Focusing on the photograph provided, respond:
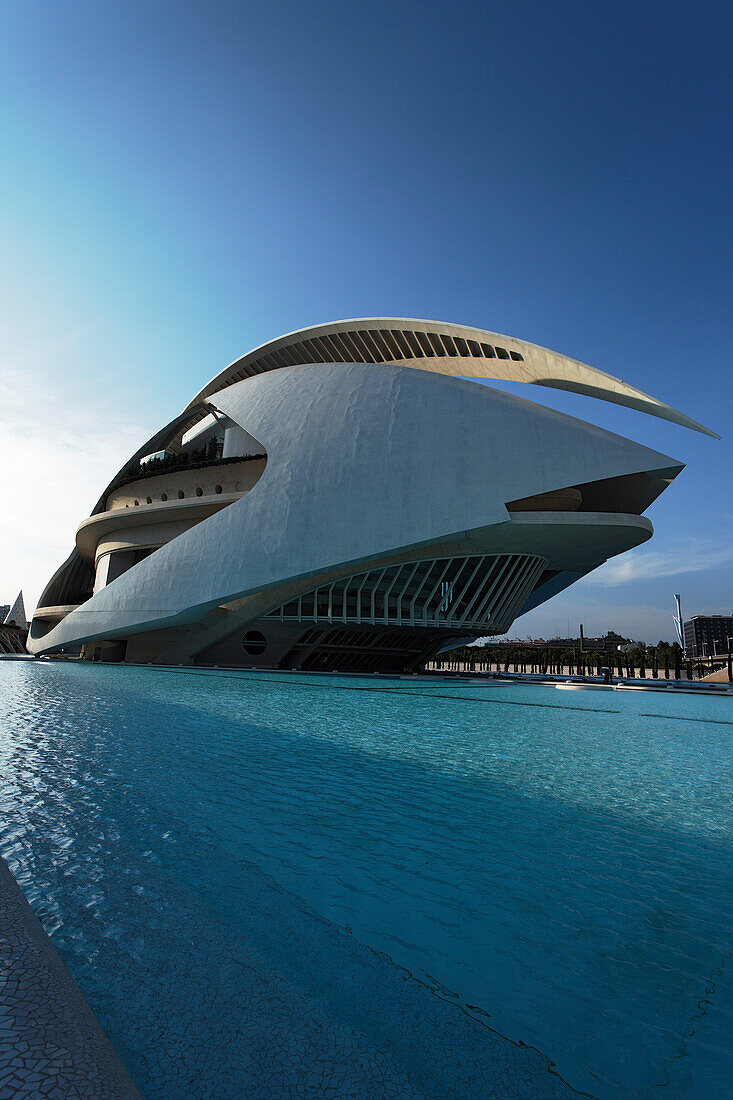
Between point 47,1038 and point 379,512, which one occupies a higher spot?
point 379,512

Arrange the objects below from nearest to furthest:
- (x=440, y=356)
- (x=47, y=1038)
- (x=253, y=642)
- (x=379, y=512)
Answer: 1. (x=47, y=1038)
2. (x=379, y=512)
3. (x=253, y=642)
4. (x=440, y=356)

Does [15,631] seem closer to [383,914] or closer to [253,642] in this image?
[253,642]

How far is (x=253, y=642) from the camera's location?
70.4ft

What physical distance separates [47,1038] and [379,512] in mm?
17112

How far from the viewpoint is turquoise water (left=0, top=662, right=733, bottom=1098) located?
147 centimetres

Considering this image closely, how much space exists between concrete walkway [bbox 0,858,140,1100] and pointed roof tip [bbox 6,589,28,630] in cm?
5792

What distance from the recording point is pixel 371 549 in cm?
1781

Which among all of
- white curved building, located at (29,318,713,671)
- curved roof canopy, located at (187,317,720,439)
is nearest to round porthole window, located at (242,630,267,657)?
white curved building, located at (29,318,713,671)

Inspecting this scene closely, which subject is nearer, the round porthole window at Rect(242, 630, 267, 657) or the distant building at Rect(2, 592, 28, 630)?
the round porthole window at Rect(242, 630, 267, 657)

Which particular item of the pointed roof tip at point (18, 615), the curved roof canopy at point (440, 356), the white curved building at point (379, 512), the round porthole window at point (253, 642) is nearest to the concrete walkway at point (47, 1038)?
the white curved building at point (379, 512)

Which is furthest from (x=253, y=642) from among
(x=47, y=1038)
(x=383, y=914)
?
(x=47, y=1038)

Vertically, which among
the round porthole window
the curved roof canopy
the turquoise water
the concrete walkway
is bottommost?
the turquoise water

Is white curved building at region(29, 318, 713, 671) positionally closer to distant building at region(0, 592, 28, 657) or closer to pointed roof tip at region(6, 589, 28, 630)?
distant building at region(0, 592, 28, 657)

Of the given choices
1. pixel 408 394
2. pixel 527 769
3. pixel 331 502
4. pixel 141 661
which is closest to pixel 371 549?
pixel 331 502
